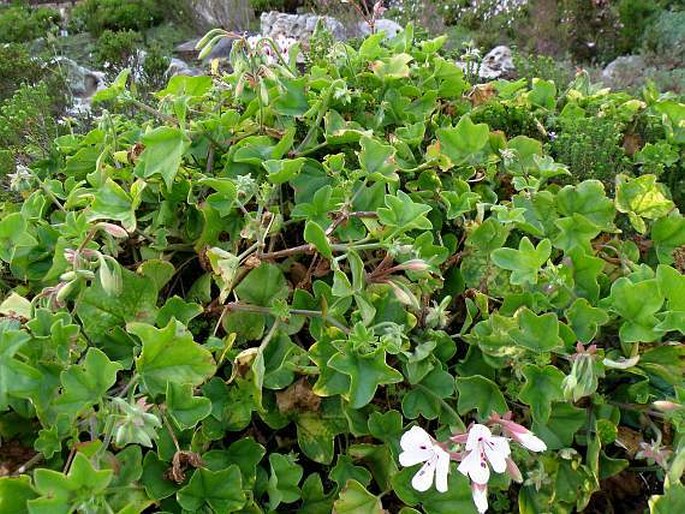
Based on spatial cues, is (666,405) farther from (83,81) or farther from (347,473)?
(83,81)

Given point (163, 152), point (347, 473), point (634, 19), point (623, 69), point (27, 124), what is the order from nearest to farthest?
point (347, 473), point (163, 152), point (27, 124), point (623, 69), point (634, 19)

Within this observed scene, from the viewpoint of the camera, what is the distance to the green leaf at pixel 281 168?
1027 mm

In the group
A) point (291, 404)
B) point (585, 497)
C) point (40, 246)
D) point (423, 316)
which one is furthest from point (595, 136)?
point (40, 246)

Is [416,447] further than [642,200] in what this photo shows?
No

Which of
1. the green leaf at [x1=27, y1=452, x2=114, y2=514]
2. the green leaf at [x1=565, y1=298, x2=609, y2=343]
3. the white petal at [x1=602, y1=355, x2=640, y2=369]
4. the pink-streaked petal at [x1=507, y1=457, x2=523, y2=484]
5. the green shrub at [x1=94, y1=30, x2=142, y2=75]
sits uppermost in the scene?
the green leaf at [x1=27, y1=452, x2=114, y2=514]

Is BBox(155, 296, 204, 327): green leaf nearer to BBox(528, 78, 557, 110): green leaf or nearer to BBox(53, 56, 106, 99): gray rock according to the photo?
BBox(528, 78, 557, 110): green leaf

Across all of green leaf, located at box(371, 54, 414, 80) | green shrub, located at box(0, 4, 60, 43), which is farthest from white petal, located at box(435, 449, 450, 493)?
green shrub, located at box(0, 4, 60, 43)

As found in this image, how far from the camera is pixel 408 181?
127cm

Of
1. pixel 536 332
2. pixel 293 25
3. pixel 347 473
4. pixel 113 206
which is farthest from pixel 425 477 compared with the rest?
pixel 293 25

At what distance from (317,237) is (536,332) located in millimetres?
310

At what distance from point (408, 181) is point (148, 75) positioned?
111 inches

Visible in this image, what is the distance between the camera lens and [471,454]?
2.79 feet

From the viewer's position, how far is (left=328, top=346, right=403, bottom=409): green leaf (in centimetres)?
90

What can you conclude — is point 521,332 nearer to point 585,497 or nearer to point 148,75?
point 585,497
